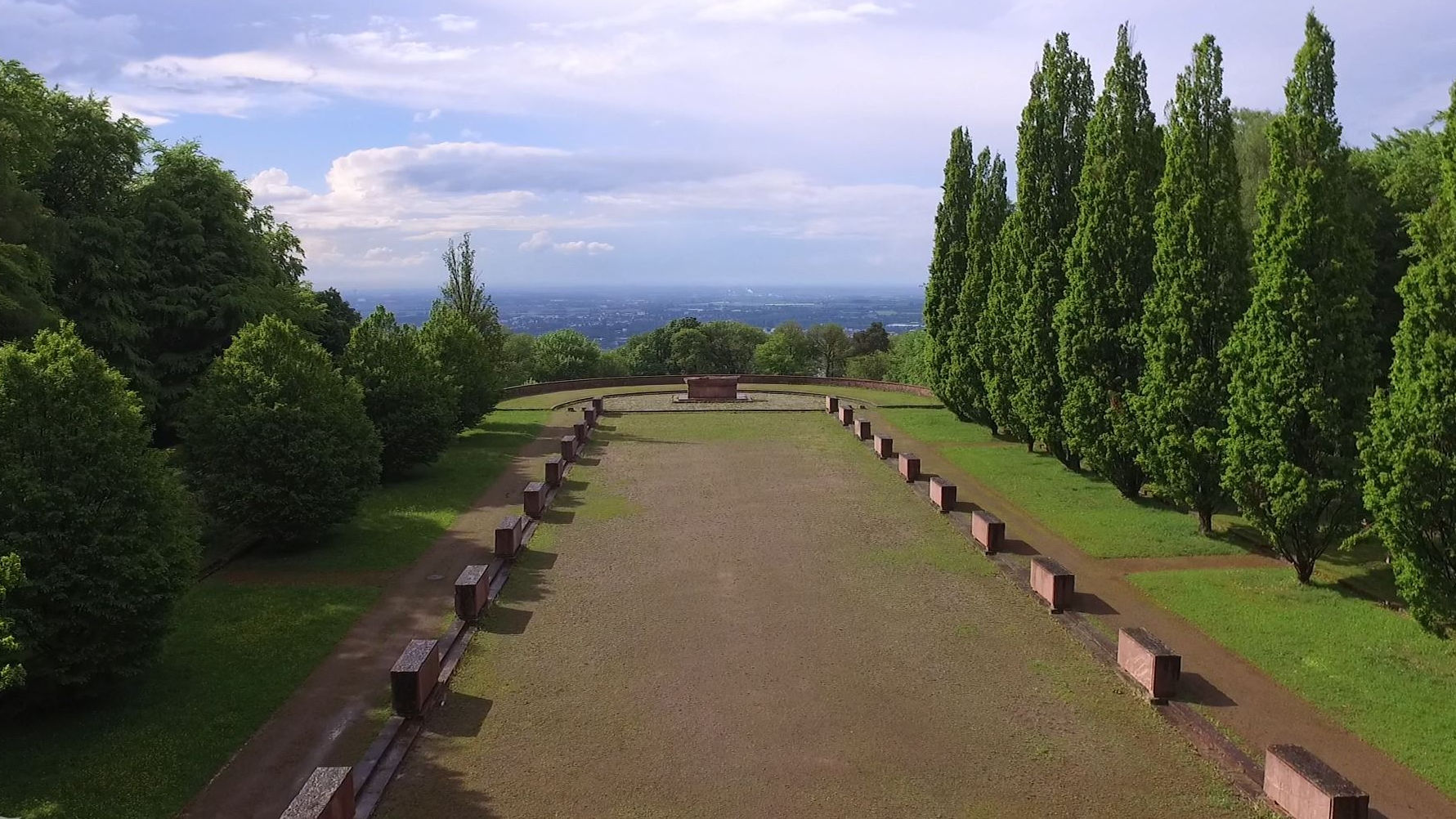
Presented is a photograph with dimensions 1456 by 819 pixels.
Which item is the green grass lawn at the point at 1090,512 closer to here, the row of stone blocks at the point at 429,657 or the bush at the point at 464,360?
the row of stone blocks at the point at 429,657

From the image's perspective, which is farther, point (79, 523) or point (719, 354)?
point (719, 354)

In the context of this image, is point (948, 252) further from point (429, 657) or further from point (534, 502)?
point (429, 657)

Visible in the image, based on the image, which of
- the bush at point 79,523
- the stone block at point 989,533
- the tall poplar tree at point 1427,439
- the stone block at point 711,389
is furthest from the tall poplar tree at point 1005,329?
the bush at point 79,523

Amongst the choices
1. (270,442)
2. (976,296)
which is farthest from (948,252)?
(270,442)

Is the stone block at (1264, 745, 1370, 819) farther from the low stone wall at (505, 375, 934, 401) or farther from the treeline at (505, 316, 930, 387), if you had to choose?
the treeline at (505, 316, 930, 387)

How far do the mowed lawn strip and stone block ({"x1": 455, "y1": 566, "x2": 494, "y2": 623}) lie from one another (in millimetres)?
1582

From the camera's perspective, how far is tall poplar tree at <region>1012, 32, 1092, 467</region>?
23812 millimetres

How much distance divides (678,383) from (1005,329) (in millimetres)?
22546

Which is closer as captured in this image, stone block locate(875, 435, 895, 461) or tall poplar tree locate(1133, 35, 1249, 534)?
tall poplar tree locate(1133, 35, 1249, 534)

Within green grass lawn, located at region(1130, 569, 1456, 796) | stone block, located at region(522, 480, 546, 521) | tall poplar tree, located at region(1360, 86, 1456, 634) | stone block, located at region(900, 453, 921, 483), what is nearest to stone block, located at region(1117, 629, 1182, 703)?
green grass lawn, located at region(1130, 569, 1456, 796)

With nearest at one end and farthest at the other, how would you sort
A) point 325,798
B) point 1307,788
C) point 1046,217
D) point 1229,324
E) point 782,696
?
point 325,798, point 1307,788, point 782,696, point 1229,324, point 1046,217

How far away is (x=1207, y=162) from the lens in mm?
17812

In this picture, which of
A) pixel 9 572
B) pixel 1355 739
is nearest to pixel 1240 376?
pixel 1355 739

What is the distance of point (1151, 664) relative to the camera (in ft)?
34.7
